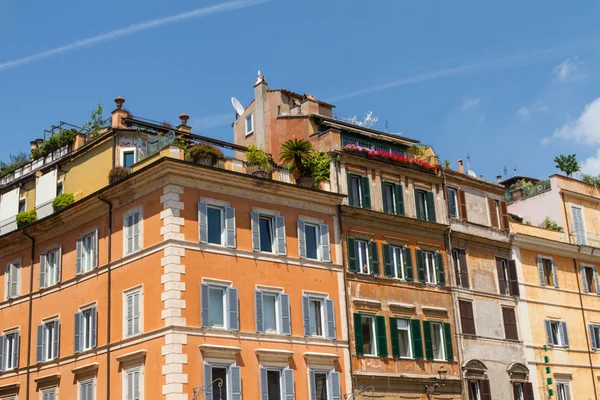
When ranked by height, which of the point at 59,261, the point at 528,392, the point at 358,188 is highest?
the point at 358,188

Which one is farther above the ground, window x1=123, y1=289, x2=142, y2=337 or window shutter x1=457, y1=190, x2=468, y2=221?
window shutter x1=457, y1=190, x2=468, y2=221

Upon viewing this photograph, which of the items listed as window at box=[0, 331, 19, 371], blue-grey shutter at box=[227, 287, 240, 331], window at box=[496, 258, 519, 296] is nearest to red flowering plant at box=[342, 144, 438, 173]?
window at box=[496, 258, 519, 296]

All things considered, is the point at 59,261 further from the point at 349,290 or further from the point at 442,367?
the point at 442,367

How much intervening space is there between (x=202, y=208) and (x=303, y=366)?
7624 mm

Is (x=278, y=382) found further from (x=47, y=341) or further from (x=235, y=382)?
(x=47, y=341)

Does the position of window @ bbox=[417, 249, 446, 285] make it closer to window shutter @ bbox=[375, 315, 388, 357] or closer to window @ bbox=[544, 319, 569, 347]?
window shutter @ bbox=[375, 315, 388, 357]

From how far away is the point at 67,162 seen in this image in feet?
145

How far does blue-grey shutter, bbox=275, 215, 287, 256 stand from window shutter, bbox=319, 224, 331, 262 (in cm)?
214

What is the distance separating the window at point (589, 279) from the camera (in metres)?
53.6

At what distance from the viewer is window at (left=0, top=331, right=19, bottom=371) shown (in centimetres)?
4297

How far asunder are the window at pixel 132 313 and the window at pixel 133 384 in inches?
58.4

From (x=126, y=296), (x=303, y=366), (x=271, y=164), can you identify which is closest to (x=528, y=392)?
(x=303, y=366)

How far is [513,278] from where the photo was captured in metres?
49.1

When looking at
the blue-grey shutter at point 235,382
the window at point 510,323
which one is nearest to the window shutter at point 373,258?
the window at point 510,323
